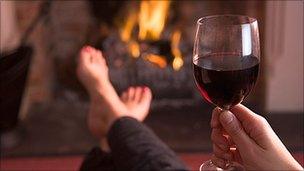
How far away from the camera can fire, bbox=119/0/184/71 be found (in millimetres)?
2244

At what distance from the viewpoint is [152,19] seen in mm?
2244

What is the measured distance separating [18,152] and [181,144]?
621 mm

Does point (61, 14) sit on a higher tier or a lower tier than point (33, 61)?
higher

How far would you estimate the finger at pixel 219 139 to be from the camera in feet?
3.49

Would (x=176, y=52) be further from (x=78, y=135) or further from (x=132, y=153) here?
(x=132, y=153)

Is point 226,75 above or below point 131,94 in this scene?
above

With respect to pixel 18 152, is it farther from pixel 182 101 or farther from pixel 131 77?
pixel 182 101

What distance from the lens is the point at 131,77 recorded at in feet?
7.52

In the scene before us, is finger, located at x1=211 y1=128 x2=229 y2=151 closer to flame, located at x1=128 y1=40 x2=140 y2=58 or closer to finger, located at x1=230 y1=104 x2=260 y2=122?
finger, located at x1=230 y1=104 x2=260 y2=122

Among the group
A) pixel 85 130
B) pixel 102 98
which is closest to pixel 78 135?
pixel 85 130

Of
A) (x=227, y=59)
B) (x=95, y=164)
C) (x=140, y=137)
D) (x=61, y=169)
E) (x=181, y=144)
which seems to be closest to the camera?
(x=227, y=59)

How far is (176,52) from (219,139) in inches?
48.5

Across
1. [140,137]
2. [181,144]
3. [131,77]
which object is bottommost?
[181,144]

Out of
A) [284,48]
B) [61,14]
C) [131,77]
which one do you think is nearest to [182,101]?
[131,77]
